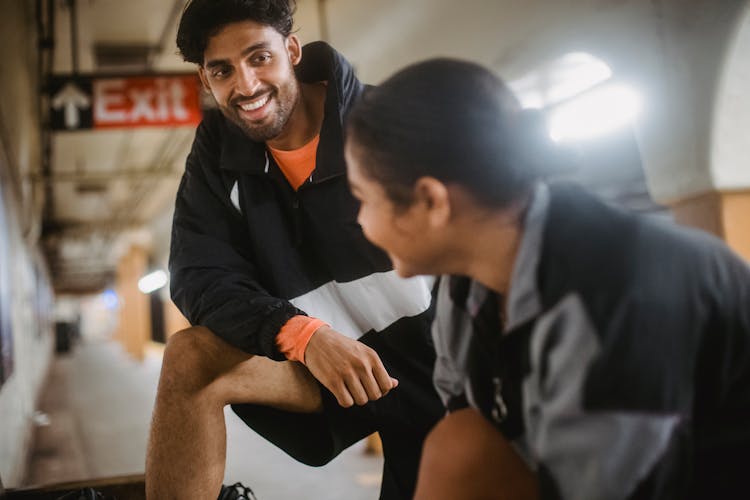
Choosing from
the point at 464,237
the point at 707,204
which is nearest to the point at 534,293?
the point at 464,237

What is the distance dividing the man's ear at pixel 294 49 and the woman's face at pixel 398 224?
0.79 m

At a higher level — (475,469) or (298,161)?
(298,161)

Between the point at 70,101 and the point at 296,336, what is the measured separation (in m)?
4.17

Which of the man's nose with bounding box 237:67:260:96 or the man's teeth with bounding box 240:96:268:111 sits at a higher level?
the man's nose with bounding box 237:67:260:96

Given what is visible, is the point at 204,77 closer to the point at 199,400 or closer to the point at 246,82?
the point at 246,82

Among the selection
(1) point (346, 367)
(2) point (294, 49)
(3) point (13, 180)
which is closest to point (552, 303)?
(1) point (346, 367)

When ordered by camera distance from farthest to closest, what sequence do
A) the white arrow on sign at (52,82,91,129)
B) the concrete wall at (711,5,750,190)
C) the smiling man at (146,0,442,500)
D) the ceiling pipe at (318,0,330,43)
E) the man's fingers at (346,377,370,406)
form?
1. the ceiling pipe at (318,0,330,43)
2. the white arrow on sign at (52,82,91,129)
3. the concrete wall at (711,5,750,190)
4. the smiling man at (146,0,442,500)
5. the man's fingers at (346,377,370,406)

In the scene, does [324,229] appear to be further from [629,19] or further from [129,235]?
[129,235]

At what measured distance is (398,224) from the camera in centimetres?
108

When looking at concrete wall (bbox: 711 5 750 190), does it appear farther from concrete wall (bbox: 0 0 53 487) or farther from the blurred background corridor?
concrete wall (bbox: 0 0 53 487)

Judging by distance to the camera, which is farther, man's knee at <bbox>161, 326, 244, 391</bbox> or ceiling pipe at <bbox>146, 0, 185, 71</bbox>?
ceiling pipe at <bbox>146, 0, 185, 71</bbox>

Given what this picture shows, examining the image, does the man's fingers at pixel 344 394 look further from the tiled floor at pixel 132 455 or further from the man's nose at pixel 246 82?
the tiled floor at pixel 132 455

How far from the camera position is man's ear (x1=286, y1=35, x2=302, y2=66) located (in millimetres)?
1764

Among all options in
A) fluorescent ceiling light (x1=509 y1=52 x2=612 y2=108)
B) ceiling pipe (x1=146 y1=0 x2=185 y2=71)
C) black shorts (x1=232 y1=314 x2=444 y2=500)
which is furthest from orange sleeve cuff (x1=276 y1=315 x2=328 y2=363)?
ceiling pipe (x1=146 y1=0 x2=185 y2=71)
